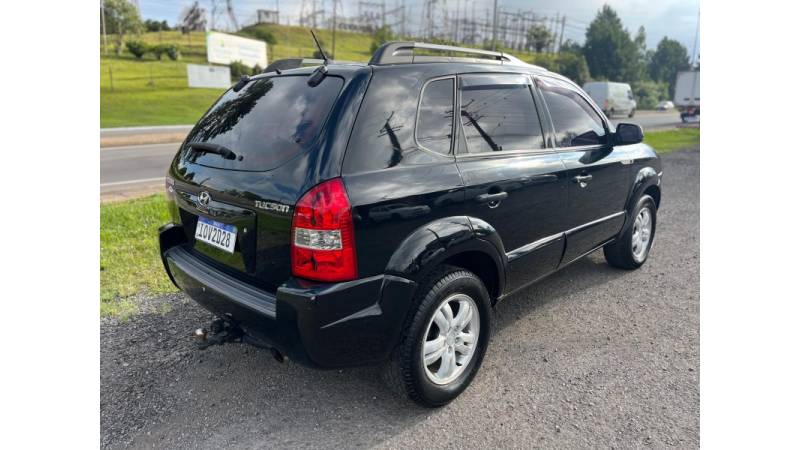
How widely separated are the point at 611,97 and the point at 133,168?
111 ft

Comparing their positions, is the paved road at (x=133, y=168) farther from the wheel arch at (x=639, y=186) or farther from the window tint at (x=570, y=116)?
the wheel arch at (x=639, y=186)

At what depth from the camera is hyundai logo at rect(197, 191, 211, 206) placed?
8.46 ft

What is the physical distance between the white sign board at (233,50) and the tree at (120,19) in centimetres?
1151

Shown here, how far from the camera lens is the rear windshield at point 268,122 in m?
2.36

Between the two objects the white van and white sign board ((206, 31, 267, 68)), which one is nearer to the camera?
the white van

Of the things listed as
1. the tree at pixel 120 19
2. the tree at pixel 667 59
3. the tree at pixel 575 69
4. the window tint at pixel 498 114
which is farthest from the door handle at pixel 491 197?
the tree at pixel 667 59

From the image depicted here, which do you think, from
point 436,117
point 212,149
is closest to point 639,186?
point 436,117

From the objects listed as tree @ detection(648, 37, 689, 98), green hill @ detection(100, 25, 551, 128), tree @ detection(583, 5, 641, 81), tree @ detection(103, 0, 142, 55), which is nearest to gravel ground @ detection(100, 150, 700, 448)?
green hill @ detection(100, 25, 551, 128)

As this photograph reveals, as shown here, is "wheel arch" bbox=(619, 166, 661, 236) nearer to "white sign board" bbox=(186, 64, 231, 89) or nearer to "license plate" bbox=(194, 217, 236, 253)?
"license plate" bbox=(194, 217, 236, 253)

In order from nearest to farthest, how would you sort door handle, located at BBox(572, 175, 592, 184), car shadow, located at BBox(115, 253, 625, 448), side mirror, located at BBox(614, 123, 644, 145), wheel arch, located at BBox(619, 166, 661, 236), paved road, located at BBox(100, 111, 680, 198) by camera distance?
1. car shadow, located at BBox(115, 253, 625, 448)
2. door handle, located at BBox(572, 175, 592, 184)
3. side mirror, located at BBox(614, 123, 644, 145)
4. wheel arch, located at BBox(619, 166, 661, 236)
5. paved road, located at BBox(100, 111, 680, 198)

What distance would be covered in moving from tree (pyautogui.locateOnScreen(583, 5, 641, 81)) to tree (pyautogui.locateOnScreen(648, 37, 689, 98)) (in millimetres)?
27829

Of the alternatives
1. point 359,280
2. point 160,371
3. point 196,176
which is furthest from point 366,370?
point 196,176

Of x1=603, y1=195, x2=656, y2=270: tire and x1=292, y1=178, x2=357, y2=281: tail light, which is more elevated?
x1=292, y1=178, x2=357, y2=281: tail light

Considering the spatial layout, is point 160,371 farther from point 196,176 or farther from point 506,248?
point 506,248
